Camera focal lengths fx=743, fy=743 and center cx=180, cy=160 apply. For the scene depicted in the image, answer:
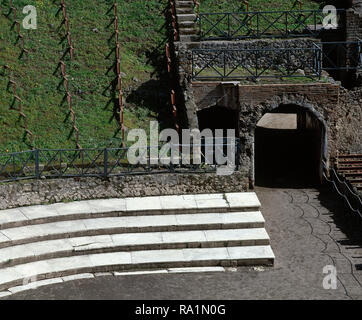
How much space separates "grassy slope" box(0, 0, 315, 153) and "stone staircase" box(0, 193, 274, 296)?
3.12 meters

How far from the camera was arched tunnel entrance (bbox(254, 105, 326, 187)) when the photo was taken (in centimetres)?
2383

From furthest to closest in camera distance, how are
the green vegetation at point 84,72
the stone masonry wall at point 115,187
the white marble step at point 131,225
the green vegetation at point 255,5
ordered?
1. the green vegetation at point 255,5
2. the green vegetation at point 84,72
3. the stone masonry wall at point 115,187
4. the white marble step at point 131,225

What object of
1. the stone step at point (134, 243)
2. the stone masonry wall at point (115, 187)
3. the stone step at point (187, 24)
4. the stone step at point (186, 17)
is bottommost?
the stone step at point (134, 243)

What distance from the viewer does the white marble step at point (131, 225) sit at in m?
19.1

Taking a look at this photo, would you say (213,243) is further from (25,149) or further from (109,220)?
(25,149)

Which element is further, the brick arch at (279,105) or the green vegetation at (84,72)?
the green vegetation at (84,72)

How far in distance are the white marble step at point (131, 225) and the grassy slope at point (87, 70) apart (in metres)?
3.53

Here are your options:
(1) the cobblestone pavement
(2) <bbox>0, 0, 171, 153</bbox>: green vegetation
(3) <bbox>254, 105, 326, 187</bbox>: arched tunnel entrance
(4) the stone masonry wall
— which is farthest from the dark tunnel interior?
(1) the cobblestone pavement

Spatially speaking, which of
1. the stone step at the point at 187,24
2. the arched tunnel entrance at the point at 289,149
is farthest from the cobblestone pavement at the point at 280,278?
the stone step at the point at 187,24

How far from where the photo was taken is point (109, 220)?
19984 millimetres

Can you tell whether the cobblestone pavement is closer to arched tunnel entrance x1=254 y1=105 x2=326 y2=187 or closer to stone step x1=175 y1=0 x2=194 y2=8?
arched tunnel entrance x1=254 y1=105 x2=326 y2=187

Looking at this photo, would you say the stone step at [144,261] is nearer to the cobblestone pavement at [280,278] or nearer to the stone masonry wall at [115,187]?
the cobblestone pavement at [280,278]

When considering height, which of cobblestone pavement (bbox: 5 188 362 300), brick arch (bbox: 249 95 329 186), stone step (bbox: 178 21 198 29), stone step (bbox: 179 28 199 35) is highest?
stone step (bbox: 178 21 198 29)

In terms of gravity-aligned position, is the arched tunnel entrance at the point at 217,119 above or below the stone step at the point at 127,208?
above
